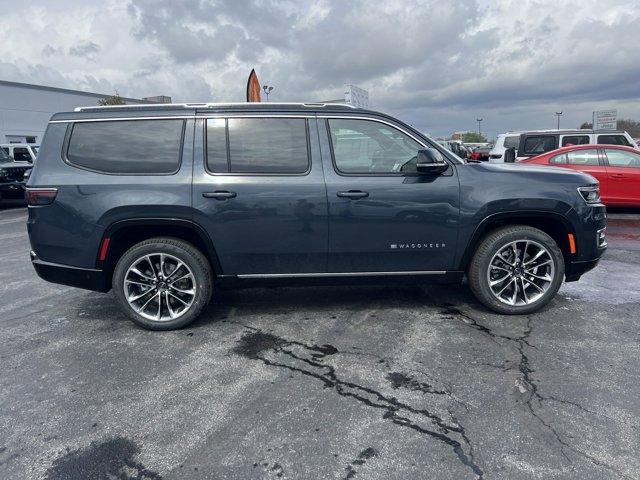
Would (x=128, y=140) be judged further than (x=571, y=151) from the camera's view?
No

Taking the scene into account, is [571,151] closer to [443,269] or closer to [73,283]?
[443,269]

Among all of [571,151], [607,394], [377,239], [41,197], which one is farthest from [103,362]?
[571,151]

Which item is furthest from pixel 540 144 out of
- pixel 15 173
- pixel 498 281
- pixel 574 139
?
pixel 15 173

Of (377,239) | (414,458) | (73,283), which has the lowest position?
(414,458)

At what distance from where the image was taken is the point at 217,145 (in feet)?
13.6

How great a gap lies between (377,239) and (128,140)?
2.34 metres

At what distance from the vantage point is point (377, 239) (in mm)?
4215

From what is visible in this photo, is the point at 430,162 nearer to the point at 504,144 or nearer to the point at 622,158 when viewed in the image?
the point at 622,158

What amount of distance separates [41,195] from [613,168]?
10.4 metres

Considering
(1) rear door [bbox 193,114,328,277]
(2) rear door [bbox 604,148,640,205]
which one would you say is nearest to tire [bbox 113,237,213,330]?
(1) rear door [bbox 193,114,328,277]

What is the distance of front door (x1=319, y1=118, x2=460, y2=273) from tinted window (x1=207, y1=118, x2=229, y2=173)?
33.7 inches

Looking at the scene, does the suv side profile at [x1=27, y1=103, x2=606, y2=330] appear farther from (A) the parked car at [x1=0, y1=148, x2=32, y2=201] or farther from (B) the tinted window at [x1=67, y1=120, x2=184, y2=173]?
(A) the parked car at [x1=0, y1=148, x2=32, y2=201]

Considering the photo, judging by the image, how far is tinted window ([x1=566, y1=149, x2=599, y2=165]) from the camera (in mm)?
10125

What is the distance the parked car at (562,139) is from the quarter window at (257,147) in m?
10.1
